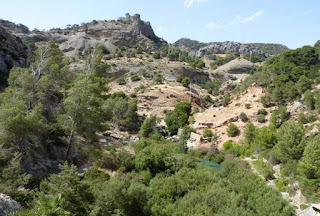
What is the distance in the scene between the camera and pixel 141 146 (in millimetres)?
35250

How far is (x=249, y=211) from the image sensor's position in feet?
74.8

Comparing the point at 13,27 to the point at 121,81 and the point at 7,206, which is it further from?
the point at 7,206

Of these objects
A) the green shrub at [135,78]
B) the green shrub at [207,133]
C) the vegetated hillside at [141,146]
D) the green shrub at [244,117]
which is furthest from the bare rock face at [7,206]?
the green shrub at [135,78]

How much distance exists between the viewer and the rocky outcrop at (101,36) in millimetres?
91500

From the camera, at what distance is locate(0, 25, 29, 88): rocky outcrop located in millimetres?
35312

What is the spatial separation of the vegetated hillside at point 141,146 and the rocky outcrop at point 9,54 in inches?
317

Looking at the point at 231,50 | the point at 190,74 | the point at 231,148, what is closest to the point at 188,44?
the point at 231,50

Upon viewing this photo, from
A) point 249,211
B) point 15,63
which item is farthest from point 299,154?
point 15,63

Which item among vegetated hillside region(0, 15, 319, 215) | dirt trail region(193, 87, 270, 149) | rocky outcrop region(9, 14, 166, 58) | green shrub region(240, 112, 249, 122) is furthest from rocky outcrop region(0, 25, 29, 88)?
green shrub region(240, 112, 249, 122)

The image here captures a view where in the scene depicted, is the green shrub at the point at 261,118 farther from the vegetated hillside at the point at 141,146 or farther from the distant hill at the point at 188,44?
the distant hill at the point at 188,44

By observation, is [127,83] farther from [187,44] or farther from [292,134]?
[187,44]

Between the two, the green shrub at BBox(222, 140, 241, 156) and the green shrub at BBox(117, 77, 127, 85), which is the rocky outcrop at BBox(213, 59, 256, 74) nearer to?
the green shrub at BBox(117, 77, 127, 85)

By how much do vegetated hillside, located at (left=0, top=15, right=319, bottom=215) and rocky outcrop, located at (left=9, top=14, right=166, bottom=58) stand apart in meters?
35.8

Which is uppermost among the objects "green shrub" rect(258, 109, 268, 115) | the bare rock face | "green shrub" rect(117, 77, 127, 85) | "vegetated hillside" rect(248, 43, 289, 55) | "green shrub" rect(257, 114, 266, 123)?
"vegetated hillside" rect(248, 43, 289, 55)
